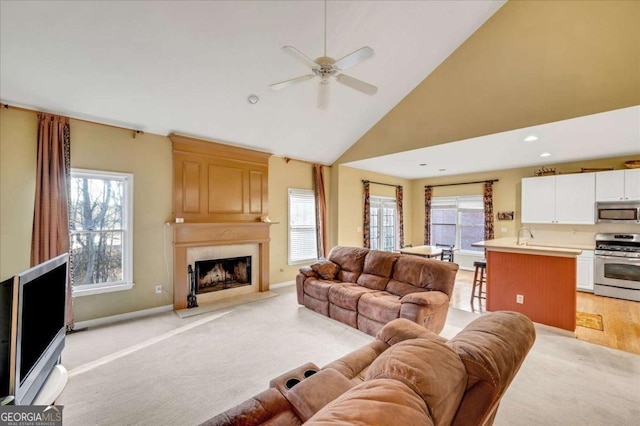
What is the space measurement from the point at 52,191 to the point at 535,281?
6409mm

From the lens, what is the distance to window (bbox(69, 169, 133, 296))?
3584 mm

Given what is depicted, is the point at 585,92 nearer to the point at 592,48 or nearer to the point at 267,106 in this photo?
the point at 592,48

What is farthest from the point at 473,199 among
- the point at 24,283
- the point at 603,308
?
the point at 24,283

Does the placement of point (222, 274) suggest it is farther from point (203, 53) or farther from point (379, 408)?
point (379, 408)

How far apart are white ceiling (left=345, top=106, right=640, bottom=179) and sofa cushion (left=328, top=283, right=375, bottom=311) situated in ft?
8.80

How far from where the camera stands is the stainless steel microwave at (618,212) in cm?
477

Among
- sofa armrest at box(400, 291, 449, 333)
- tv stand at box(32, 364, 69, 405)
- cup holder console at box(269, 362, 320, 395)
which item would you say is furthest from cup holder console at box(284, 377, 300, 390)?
sofa armrest at box(400, 291, 449, 333)

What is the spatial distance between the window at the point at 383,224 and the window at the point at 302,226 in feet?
5.68

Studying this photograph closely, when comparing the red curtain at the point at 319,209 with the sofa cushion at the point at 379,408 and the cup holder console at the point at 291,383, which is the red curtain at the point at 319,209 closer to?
the cup holder console at the point at 291,383

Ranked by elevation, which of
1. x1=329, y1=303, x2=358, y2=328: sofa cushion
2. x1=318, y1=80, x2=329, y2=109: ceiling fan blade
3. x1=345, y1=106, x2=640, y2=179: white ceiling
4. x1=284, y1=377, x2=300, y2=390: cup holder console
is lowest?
x1=329, y1=303, x2=358, y2=328: sofa cushion

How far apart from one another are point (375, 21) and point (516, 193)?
5.37 meters

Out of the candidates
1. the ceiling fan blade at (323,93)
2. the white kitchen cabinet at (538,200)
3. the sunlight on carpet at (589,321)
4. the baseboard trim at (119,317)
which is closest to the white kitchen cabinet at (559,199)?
the white kitchen cabinet at (538,200)

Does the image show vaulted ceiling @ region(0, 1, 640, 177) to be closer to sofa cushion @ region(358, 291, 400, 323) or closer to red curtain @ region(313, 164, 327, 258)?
red curtain @ region(313, 164, 327, 258)

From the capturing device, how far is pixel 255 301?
4.66 meters
